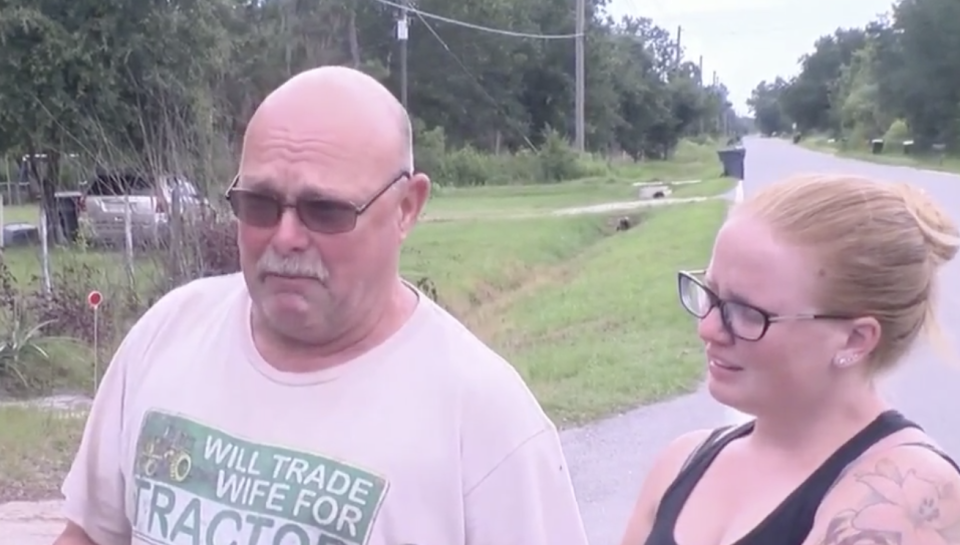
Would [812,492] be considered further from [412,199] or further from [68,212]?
[68,212]

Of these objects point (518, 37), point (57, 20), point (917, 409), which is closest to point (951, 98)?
point (518, 37)

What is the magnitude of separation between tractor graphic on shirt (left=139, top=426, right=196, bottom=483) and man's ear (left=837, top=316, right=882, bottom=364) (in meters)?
1.06

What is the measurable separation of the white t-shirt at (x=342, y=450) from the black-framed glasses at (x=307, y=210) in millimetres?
220

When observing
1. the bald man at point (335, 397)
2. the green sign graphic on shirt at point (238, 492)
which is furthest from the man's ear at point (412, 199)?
the green sign graphic on shirt at point (238, 492)

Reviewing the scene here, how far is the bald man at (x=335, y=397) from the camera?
2.16 meters

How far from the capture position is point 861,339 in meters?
2.08

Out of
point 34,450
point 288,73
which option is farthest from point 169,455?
point 288,73

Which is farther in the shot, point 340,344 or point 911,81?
point 911,81

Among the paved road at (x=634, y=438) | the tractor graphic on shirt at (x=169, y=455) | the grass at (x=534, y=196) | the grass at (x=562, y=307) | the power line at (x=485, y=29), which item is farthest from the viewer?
the power line at (x=485, y=29)

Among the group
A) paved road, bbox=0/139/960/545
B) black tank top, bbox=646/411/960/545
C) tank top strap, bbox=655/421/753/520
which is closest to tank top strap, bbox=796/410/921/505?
black tank top, bbox=646/411/960/545

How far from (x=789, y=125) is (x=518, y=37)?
70.7 m

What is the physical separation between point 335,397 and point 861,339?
0.83 m

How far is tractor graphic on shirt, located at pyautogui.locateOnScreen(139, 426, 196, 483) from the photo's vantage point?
229 cm

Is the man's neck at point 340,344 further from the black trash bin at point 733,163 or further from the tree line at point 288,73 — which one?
the black trash bin at point 733,163
